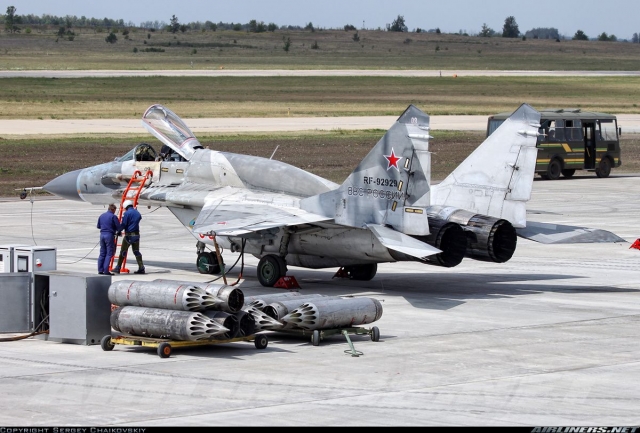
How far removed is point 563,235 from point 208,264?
8.22 meters

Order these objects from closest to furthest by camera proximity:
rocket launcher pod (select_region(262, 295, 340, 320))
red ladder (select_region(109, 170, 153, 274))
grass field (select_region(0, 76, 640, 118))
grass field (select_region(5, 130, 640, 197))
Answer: rocket launcher pod (select_region(262, 295, 340, 320)) < red ladder (select_region(109, 170, 153, 274)) < grass field (select_region(5, 130, 640, 197)) < grass field (select_region(0, 76, 640, 118))

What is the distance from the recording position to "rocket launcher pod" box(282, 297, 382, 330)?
661 inches

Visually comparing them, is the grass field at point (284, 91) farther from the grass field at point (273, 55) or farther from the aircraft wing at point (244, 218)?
the aircraft wing at point (244, 218)

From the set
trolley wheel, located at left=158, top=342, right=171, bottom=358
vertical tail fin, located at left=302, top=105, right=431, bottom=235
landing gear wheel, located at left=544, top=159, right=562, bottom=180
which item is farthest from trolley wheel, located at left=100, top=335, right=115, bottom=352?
landing gear wheel, located at left=544, top=159, right=562, bottom=180

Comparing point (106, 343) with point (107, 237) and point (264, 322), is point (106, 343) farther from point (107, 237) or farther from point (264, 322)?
point (107, 237)

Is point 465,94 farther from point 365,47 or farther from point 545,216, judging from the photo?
point 365,47

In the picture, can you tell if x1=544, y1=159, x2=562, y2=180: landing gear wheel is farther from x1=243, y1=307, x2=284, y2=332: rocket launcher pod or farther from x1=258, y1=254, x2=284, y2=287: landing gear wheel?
x1=243, y1=307, x2=284, y2=332: rocket launcher pod

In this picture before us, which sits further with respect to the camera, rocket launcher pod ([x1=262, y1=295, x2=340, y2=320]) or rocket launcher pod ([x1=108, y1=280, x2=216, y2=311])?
rocket launcher pod ([x1=262, y1=295, x2=340, y2=320])

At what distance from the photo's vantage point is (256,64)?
14025 centimetres

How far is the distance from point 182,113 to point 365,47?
120133 mm

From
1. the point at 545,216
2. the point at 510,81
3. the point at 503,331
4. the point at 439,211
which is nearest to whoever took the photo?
the point at 503,331

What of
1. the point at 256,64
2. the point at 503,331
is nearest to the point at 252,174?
the point at 503,331

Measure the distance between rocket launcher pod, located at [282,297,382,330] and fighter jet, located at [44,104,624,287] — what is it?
290 centimetres

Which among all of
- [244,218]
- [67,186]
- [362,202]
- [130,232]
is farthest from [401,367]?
[67,186]
